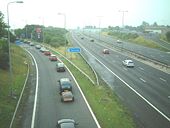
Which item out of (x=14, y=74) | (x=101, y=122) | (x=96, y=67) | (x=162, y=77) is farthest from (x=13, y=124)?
(x=96, y=67)

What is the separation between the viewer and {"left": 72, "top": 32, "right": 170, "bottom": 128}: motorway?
3256 centimetres

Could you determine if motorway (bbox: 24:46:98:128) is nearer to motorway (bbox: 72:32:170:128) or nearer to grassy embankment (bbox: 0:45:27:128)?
grassy embankment (bbox: 0:45:27:128)

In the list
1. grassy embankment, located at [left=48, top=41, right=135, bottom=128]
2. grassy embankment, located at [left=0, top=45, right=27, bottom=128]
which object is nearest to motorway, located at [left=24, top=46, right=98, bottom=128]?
grassy embankment, located at [left=48, top=41, right=135, bottom=128]

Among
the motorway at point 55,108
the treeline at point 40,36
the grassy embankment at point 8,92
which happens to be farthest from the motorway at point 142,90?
the treeline at point 40,36

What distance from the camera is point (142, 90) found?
4488cm

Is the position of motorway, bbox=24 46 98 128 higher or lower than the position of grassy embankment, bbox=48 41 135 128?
lower

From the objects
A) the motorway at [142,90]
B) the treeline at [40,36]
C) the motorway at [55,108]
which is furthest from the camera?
the treeline at [40,36]

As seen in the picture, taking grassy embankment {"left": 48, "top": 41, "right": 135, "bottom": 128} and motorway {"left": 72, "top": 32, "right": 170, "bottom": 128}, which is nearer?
grassy embankment {"left": 48, "top": 41, "right": 135, "bottom": 128}

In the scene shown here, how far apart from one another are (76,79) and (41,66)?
1865 cm

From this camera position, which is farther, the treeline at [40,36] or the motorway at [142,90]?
the treeline at [40,36]

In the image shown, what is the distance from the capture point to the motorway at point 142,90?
3256 centimetres

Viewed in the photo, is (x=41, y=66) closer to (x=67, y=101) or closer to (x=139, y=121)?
(x=67, y=101)

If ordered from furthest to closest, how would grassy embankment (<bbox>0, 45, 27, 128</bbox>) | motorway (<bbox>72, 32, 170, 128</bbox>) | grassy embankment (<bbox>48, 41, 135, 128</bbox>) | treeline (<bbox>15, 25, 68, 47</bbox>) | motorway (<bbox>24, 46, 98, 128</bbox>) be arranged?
treeline (<bbox>15, 25, 68, 47</bbox>), grassy embankment (<bbox>0, 45, 27, 128</bbox>), motorway (<bbox>72, 32, 170, 128</bbox>), motorway (<bbox>24, 46, 98, 128</bbox>), grassy embankment (<bbox>48, 41, 135, 128</bbox>)

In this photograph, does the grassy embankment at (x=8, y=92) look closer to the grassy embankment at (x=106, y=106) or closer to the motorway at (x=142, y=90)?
the grassy embankment at (x=106, y=106)
